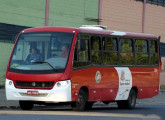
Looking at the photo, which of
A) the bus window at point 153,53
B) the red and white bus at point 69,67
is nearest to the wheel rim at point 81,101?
the red and white bus at point 69,67

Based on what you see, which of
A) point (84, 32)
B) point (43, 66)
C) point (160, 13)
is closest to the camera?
point (43, 66)

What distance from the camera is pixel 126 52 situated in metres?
22.8

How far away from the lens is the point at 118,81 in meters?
22.0

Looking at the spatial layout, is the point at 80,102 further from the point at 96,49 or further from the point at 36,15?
the point at 36,15

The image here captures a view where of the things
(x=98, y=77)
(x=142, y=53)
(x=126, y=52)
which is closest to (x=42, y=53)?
(x=98, y=77)

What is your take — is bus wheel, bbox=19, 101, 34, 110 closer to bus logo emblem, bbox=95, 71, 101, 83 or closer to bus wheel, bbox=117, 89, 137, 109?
bus logo emblem, bbox=95, 71, 101, 83

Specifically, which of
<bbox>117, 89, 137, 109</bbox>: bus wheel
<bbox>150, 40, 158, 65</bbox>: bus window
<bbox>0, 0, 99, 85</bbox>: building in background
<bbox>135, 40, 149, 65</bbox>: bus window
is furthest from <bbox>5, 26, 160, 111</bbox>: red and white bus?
<bbox>0, 0, 99, 85</bbox>: building in background

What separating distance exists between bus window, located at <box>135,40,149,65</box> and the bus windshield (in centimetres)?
534

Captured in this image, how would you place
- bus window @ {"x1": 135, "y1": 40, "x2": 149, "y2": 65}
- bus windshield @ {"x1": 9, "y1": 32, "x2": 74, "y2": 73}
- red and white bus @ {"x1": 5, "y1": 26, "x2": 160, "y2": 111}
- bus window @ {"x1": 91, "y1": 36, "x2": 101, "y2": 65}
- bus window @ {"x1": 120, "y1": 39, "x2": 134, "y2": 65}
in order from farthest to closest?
1. bus window @ {"x1": 135, "y1": 40, "x2": 149, "y2": 65}
2. bus window @ {"x1": 120, "y1": 39, "x2": 134, "y2": 65}
3. bus window @ {"x1": 91, "y1": 36, "x2": 101, "y2": 65}
4. bus windshield @ {"x1": 9, "y1": 32, "x2": 74, "y2": 73}
5. red and white bus @ {"x1": 5, "y1": 26, "x2": 160, "y2": 111}

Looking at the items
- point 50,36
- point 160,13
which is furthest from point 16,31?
point 160,13

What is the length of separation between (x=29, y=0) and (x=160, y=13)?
1775cm

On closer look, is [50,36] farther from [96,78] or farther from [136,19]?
[136,19]

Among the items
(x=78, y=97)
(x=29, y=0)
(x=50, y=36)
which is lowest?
(x=78, y=97)

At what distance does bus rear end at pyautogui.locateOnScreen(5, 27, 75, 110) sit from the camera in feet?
59.1
